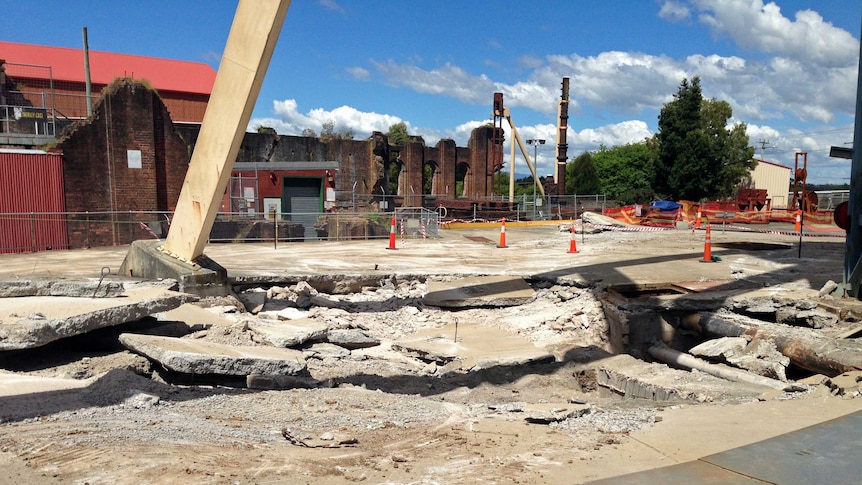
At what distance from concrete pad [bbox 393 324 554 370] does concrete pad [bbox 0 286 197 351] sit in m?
3.24

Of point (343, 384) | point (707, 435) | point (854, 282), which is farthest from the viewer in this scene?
point (854, 282)

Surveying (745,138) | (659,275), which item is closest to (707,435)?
(659,275)

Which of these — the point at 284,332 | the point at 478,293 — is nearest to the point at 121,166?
the point at 478,293

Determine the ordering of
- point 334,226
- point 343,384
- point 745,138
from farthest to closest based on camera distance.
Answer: point 745,138
point 334,226
point 343,384

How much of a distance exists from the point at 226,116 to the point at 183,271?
2464 millimetres

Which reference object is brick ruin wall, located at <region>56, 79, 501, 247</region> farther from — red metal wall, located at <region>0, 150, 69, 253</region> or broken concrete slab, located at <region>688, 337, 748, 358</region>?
broken concrete slab, located at <region>688, 337, 748, 358</region>

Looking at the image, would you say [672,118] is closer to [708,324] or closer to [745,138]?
[745,138]

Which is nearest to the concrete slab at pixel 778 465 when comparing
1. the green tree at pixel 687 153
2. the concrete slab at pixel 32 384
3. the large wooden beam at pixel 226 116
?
the concrete slab at pixel 32 384

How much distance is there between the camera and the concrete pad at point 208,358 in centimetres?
546

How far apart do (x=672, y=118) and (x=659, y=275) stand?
3326 centimetres

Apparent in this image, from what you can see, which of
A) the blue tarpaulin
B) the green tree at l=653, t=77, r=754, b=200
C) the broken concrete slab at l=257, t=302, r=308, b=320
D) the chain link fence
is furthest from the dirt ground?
the green tree at l=653, t=77, r=754, b=200

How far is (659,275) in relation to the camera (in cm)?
1162

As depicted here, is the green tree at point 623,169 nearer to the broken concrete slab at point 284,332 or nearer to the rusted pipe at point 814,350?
the rusted pipe at point 814,350

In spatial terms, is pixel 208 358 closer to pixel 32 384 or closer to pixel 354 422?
pixel 32 384
